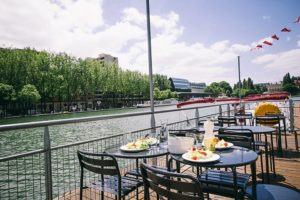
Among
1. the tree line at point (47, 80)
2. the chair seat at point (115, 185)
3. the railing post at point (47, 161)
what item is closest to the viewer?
the chair seat at point (115, 185)

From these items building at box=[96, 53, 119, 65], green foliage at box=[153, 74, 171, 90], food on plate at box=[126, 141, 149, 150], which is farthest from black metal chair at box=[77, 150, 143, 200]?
building at box=[96, 53, 119, 65]

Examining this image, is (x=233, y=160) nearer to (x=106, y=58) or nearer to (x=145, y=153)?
(x=145, y=153)

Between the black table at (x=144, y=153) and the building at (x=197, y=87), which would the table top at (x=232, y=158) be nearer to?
the black table at (x=144, y=153)

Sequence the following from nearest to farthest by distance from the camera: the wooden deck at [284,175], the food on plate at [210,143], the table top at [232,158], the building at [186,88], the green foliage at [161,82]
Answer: the table top at [232,158] < the food on plate at [210,143] < the wooden deck at [284,175] < the green foliage at [161,82] < the building at [186,88]

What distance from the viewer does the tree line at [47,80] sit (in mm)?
47031

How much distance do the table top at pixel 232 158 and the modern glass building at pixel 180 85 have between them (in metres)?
133

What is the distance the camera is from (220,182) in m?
2.70

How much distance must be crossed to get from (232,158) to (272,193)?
1.50 feet

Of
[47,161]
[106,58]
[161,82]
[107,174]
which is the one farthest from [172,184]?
[106,58]

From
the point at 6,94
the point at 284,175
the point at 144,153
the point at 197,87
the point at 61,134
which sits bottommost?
the point at 61,134

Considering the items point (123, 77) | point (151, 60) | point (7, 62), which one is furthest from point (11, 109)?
point (151, 60)

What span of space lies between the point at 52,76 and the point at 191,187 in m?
56.4

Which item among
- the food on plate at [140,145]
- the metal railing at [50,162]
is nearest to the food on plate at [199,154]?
the food on plate at [140,145]

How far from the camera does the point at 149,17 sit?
5477 millimetres
